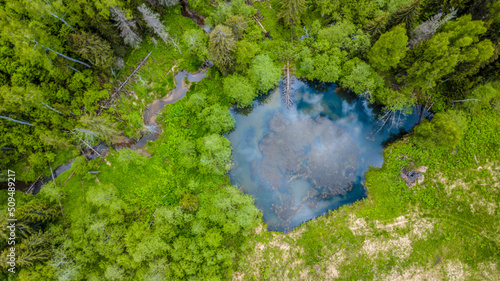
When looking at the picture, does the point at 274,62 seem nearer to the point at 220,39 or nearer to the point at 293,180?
the point at 220,39

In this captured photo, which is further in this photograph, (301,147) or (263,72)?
(301,147)

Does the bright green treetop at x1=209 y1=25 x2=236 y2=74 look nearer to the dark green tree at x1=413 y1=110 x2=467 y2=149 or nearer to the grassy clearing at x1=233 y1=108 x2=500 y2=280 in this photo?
the grassy clearing at x1=233 y1=108 x2=500 y2=280

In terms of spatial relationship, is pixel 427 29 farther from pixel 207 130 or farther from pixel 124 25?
pixel 124 25

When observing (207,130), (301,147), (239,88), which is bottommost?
(207,130)

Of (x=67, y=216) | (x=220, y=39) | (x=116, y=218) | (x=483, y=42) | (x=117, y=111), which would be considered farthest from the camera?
(x=117, y=111)

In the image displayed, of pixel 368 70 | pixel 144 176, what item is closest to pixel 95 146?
pixel 144 176

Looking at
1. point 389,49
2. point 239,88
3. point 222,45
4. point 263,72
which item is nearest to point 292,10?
point 263,72
